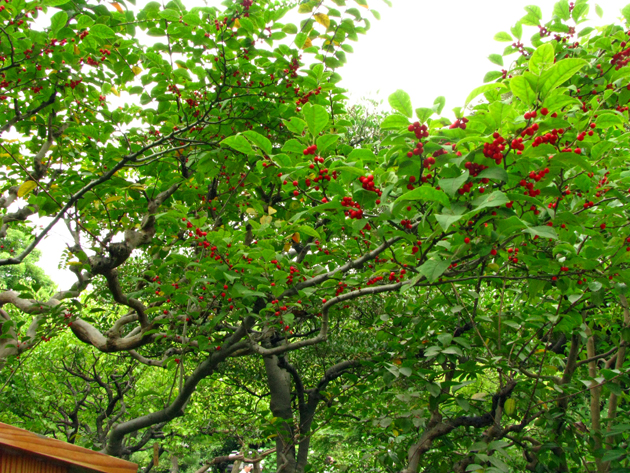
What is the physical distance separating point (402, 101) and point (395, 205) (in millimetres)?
385

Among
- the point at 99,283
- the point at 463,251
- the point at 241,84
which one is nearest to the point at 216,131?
the point at 241,84

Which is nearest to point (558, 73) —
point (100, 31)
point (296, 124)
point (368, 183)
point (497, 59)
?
point (368, 183)

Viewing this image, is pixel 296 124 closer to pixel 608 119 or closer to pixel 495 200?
pixel 495 200

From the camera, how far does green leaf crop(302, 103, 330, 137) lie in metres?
1.76

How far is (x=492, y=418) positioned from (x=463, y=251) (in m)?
1.94

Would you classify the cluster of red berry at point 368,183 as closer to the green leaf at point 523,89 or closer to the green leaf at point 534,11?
the green leaf at point 523,89

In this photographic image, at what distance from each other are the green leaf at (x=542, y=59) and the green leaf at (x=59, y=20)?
9.46 feet

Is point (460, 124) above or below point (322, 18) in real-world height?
below

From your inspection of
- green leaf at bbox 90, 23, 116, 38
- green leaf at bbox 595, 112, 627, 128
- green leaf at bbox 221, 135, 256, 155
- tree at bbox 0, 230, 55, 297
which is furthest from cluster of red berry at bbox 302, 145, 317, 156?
tree at bbox 0, 230, 55, 297

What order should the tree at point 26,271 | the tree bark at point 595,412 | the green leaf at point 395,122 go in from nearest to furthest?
1. the green leaf at point 395,122
2. the tree bark at point 595,412
3. the tree at point 26,271

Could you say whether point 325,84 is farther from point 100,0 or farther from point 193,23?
point 100,0

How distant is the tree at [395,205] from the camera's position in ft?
5.57

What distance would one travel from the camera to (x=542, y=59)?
153cm

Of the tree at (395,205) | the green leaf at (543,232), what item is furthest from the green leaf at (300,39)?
the green leaf at (543,232)
